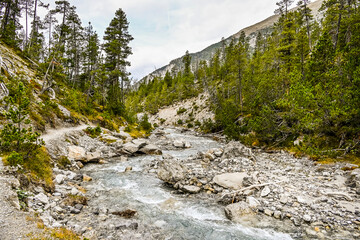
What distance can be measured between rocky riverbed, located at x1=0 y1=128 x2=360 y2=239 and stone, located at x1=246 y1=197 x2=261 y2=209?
51mm

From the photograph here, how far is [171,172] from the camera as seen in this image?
13.6 meters

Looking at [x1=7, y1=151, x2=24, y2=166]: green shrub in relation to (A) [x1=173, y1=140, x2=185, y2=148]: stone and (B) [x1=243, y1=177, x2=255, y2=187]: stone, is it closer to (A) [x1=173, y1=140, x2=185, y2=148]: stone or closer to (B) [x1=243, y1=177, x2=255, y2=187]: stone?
(B) [x1=243, y1=177, x2=255, y2=187]: stone

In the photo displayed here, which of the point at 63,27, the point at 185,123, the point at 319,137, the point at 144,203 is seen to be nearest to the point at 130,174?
the point at 144,203

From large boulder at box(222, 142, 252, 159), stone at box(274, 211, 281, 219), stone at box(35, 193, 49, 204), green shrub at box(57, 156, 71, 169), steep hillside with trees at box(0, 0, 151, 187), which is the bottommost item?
stone at box(274, 211, 281, 219)

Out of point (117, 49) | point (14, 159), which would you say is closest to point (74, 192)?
point (14, 159)

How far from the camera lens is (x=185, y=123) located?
55.0m

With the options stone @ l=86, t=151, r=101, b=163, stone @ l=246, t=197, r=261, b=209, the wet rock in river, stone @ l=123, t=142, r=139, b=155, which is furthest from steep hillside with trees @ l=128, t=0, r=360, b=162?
stone @ l=86, t=151, r=101, b=163

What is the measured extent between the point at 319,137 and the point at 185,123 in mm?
40087

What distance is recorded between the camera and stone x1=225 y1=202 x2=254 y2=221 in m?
8.83

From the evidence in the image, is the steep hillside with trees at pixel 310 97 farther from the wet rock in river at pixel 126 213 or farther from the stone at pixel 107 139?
the stone at pixel 107 139

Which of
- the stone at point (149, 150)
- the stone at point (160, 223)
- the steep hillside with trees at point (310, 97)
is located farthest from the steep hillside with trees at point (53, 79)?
the steep hillside with trees at point (310, 97)

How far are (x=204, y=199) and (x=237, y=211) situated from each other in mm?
2410

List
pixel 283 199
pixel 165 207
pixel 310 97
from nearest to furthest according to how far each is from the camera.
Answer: pixel 283 199 < pixel 165 207 < pixel 310 97

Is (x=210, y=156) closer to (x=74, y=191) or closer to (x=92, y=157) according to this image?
(x=92, y=157)
